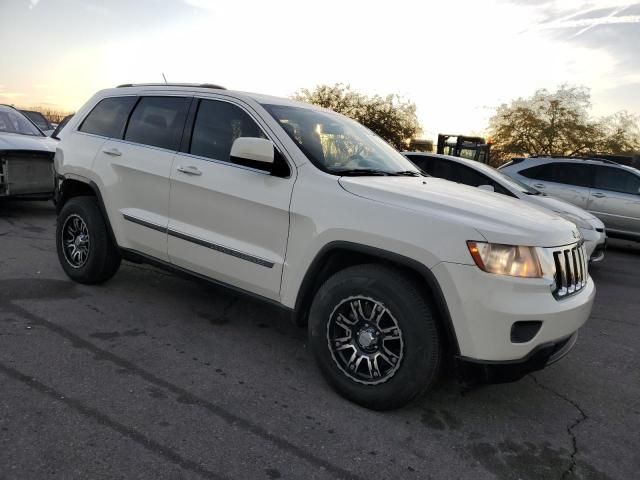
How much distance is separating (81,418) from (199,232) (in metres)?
1.48

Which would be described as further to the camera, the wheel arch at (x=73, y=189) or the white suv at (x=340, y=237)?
the wheel arch at (x=73, y=189)

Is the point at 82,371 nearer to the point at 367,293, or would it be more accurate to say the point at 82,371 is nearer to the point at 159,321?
the point at 159,321

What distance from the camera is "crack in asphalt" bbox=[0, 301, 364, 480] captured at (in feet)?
8.02

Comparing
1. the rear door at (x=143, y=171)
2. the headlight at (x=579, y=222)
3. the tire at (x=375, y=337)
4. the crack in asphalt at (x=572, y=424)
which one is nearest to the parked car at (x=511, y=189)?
the headlight at (x=579, y=222)

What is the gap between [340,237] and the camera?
2.96 m

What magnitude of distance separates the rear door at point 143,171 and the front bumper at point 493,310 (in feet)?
7.61

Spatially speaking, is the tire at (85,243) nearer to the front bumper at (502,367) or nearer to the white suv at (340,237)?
the white suv at (340,237)

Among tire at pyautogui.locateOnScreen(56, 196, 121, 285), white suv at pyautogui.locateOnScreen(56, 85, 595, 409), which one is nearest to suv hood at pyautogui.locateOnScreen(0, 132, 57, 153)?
tire at pyautogui.locateOnScreen(56, 196, 121, 285)

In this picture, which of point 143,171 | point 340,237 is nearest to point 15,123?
point 143,171

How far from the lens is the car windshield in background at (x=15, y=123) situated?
27.1 ft

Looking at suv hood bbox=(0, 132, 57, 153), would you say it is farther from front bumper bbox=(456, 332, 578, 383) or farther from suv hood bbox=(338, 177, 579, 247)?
front bumper bbox=(456, 332, 578, 383)

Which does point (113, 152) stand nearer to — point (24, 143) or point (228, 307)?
point (228, 307)

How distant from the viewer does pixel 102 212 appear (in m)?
4.46

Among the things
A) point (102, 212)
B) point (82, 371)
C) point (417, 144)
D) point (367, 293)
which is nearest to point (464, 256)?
point (367, 293)
